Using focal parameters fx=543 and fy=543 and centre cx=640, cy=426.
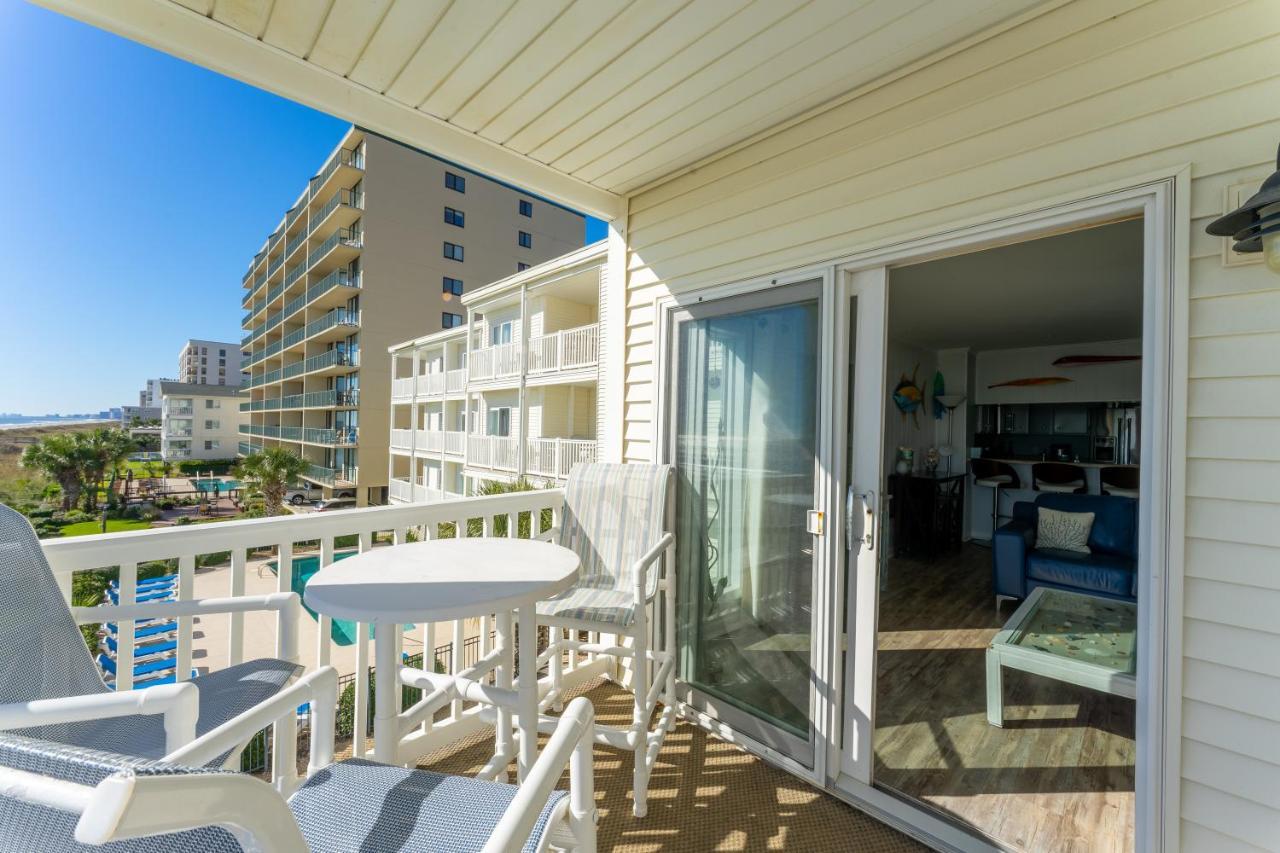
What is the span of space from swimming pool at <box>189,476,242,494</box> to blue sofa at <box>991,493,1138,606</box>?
32446 mm

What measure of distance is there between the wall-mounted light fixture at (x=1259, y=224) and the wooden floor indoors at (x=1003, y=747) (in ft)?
6.35

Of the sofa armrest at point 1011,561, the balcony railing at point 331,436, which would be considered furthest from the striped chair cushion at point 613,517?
the balcony railing at point 331,436

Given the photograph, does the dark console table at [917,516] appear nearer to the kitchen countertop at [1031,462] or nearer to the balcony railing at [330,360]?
the kitchen countertop at [1031,462]

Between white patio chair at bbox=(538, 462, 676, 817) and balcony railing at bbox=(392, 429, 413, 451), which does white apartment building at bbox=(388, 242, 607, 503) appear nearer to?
balcony railing at bbox=(392, 429, 413, 451)

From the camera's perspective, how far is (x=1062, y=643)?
2.69m

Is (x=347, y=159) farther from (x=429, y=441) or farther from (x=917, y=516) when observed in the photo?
(x=917, y=516)

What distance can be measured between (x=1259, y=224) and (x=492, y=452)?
12442 mm

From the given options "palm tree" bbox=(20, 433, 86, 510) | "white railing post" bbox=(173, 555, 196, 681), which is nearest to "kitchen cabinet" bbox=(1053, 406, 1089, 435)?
"white railing post" bbox=(173, 555, 196, 681)

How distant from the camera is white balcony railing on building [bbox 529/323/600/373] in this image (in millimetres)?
10195

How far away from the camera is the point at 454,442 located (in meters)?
14.9

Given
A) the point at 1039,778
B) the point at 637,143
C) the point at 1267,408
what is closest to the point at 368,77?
the point at 637,143

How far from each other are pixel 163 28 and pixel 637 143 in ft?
5.71

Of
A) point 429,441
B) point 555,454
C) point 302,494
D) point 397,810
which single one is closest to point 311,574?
point 555,454

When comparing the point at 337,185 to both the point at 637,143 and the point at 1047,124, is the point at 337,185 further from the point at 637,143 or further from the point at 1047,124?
the point at 1047,124
